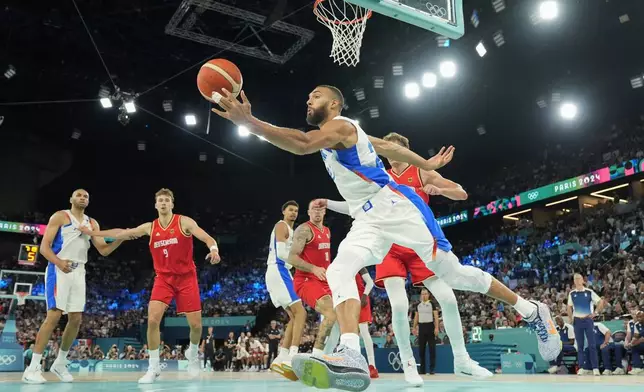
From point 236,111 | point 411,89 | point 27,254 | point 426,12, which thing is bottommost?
point 236,111

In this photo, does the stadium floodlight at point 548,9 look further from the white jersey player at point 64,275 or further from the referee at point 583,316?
the white jersey player at point 64,275

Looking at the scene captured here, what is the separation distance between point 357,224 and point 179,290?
360 cm

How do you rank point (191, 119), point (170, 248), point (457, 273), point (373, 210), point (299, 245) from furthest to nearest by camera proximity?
point (191, 119)
point (170, 248)
point (299, 245)
point (457, 273)
point (373, 210)

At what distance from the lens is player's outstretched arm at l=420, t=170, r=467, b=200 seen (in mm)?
4992

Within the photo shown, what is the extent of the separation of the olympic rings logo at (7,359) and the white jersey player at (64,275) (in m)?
8.63

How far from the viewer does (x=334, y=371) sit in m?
2.99

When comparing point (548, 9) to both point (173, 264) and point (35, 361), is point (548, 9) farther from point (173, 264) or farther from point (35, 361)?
point (35, 361)

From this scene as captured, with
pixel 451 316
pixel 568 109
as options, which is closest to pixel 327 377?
pixel 451 316

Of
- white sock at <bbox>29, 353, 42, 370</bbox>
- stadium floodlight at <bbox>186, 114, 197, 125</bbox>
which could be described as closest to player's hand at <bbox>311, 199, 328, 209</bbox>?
white sock at <bbox>29, 353, 42, 370</bbox>

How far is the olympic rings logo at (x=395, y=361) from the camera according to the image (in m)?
12.9

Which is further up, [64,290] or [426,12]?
[426,12]

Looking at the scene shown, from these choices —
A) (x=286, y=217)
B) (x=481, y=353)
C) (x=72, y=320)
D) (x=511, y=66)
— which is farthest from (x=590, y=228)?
(x=72, y=320)

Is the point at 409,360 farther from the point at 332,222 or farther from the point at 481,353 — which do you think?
the point at 332,222

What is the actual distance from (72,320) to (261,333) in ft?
65.7
